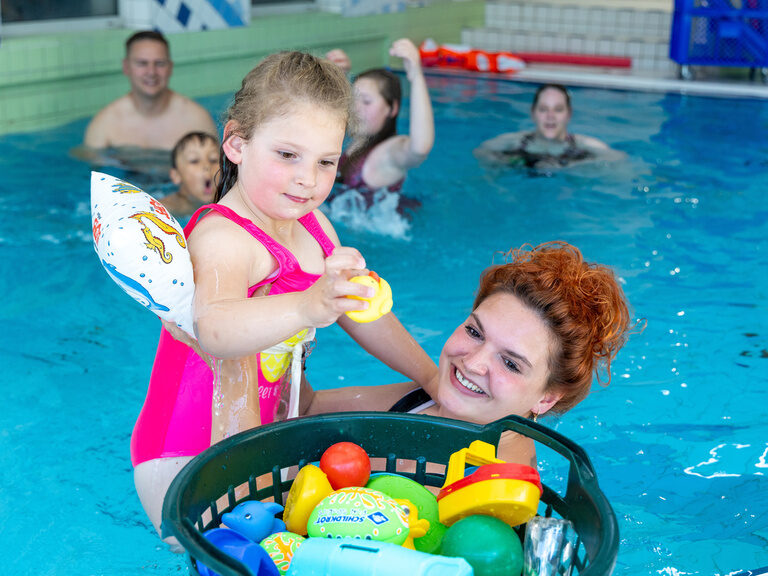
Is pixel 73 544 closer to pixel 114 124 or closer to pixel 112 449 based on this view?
pixel 112 449

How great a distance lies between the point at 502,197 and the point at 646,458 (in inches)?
110

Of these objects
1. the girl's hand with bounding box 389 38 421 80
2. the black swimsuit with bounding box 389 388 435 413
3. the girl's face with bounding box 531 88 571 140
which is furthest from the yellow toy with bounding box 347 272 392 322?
the girl's face with bounding box 531 88 571 140

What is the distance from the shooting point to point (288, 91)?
176 centimetres

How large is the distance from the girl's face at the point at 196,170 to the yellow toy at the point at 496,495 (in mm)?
3809

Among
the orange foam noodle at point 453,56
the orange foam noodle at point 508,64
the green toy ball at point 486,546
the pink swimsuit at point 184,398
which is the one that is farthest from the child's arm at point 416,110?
the orange foam noodle at point 453,56

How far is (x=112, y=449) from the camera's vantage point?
3.13m

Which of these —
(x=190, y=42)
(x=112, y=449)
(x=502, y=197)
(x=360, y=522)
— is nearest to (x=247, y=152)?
(x=360, y=522)

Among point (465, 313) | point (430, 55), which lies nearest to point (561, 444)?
point (465, 313)

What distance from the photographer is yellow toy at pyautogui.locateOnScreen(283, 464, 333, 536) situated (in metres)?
1.58

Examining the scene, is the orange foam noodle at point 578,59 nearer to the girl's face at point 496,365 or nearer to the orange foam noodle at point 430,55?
the orange foam noodle at point 430,55

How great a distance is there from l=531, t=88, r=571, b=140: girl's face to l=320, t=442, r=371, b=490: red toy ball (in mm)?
5004

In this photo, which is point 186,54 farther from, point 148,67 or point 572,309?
point 572,309

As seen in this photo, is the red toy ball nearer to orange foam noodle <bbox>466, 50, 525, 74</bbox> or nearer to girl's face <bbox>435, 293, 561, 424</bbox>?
girl's face <bbox>435, 293, 561, 424</bbox>

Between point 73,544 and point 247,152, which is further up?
point 247,152
